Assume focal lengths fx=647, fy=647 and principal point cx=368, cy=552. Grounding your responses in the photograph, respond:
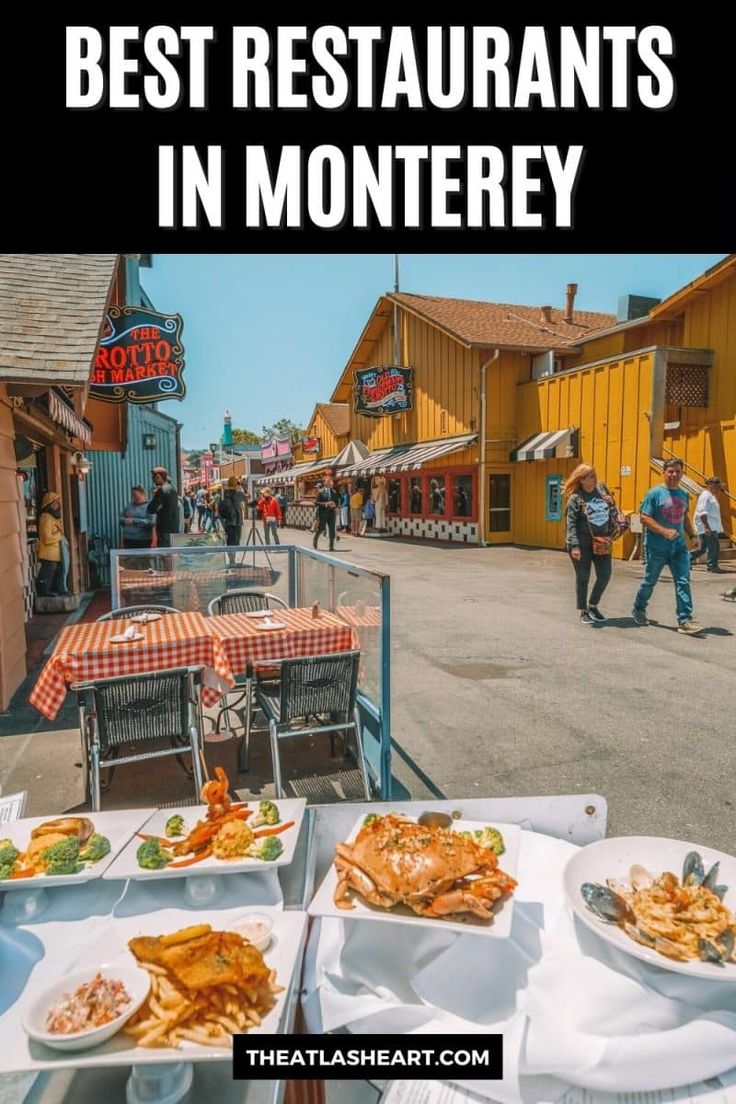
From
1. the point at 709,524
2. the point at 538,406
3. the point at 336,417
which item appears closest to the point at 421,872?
the point at 709,524

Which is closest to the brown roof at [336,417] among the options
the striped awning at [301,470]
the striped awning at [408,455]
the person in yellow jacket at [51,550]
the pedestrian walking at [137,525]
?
the striped awning at [301,470]

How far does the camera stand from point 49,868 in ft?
5.81

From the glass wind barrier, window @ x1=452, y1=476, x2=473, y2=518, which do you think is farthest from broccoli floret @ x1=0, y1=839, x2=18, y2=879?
window @ x1=452, y1=476, x2=473, y2=518

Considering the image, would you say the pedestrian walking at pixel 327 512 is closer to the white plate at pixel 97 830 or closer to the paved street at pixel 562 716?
the paved street at pixel 562 716

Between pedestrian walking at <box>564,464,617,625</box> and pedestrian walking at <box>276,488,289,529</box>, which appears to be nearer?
pedestrian walking at <box>564,464,617,625</box>

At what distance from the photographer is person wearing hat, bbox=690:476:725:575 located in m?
11.9

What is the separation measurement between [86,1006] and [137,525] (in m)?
10.1

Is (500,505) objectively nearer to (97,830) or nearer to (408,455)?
(408,455)

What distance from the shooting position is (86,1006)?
130 centimetres

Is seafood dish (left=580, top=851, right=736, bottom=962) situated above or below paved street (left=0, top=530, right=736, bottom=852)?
above

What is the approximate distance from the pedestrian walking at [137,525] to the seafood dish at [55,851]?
903 centimetres

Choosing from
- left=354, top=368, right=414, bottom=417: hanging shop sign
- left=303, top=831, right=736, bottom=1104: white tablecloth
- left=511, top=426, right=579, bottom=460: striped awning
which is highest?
left=354, top=368, right=414, bottom=417: hanging shop sign

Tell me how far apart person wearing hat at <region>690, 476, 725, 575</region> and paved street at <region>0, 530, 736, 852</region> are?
289cm

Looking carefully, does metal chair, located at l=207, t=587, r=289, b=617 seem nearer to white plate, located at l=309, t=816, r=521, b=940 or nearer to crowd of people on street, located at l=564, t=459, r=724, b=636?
crowd of people on street, located at l=564, t=459, r=724, b=636
